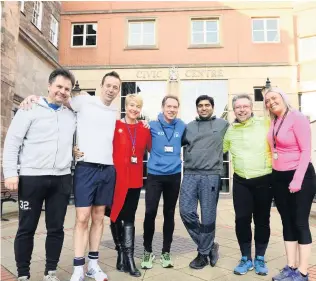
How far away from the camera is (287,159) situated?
3.43m

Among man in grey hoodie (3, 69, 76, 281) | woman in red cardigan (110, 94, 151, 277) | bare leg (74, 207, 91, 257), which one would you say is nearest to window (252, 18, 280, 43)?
woman in red cardigan (110, 94, 151, 277)

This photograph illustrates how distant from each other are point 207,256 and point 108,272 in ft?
4.31

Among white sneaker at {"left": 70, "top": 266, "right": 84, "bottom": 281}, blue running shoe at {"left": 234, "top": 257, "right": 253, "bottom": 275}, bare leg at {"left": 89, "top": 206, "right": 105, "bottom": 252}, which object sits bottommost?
blue running shoe at {"left": 234, "top": 257, "right": 253, "bottom": 275}

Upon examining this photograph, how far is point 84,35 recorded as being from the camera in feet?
55.8

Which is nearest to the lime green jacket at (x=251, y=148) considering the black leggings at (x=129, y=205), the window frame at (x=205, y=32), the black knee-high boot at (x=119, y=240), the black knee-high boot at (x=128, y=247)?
the black leggings at (x=129, y=205)

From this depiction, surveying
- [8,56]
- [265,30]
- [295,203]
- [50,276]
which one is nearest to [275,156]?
[295,203]

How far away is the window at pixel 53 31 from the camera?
15.5 metres

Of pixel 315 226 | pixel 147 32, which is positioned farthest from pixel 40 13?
pixel 315 226

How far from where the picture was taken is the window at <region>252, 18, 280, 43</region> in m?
16.2

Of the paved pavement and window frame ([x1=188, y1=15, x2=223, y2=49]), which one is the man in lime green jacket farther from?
window frame ([x1=188, y1=15, x2=223, y2=49])

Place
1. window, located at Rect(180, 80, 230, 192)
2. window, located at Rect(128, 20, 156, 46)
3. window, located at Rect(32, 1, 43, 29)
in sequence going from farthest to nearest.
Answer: window, located at Rect(128, 20, 156, 46) → window, located at Rect(180, 80, 230, 192) → window, located at Rect(32, 1, 43, 29)

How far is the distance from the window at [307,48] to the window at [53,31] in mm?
12928

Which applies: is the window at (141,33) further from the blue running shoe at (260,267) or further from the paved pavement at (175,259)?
the blue running shoe at (260,267)

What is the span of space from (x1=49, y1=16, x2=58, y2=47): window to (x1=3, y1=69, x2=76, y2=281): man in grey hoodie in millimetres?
13579
